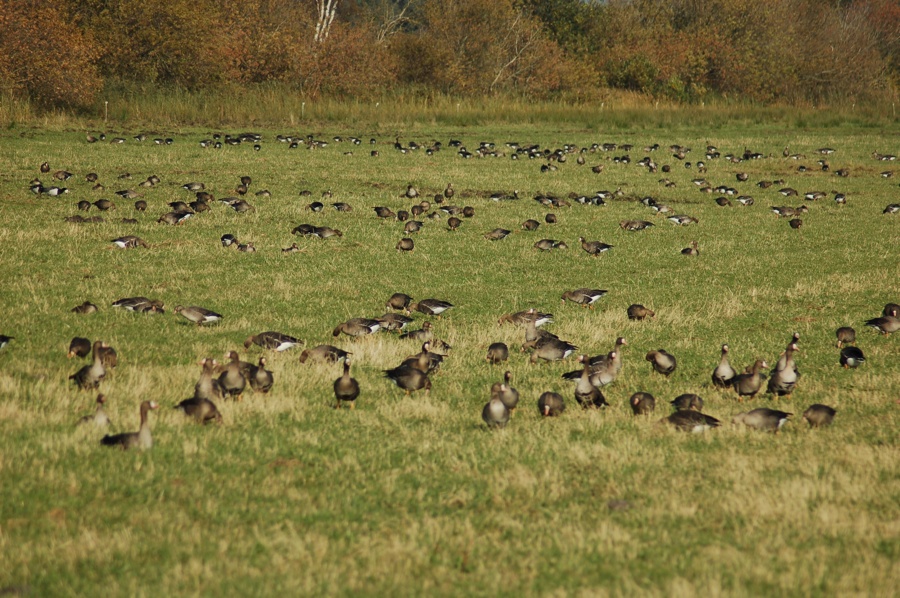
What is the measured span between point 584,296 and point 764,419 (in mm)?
7411

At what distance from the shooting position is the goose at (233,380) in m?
11.5

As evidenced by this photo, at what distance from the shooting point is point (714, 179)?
3841 cm

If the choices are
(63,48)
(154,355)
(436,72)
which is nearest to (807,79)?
(436,72)

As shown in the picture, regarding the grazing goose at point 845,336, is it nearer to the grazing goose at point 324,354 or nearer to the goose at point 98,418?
the grazing goose at point 324,354

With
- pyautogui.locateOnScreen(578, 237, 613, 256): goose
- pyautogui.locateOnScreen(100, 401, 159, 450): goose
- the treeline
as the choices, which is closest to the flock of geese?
pyautogui.locateOnScreen(100, 401, 159, 450): goose

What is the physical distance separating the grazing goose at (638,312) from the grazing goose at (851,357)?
374 cm

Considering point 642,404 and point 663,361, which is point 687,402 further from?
point 663,361

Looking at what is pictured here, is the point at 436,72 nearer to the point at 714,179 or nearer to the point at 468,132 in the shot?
the point at 468,132

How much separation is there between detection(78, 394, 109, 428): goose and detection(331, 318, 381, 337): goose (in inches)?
210

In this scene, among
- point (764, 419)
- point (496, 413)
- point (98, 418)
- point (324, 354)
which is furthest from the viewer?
point (324, 354)

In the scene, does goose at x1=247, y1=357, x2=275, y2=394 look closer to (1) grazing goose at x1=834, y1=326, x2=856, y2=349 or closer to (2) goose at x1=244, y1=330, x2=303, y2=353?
(2) goose at x1=244, y1=330, x2=303, y2=353

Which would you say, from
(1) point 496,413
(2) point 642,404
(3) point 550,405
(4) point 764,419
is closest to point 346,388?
(1) point 496,413

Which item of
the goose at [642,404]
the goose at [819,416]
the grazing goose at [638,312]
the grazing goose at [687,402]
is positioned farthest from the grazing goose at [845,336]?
the goose at [642,404]

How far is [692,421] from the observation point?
10.8 metres
